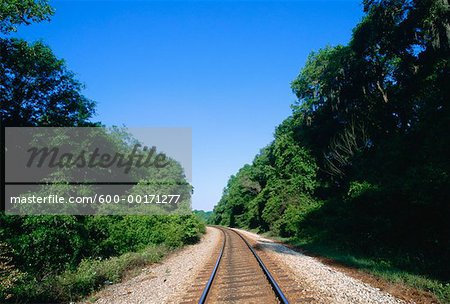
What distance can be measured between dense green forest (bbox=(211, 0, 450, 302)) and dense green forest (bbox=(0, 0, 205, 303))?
10.6 m

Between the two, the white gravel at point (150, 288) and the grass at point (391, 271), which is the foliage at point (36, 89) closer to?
the white gravel at point (150, 288)

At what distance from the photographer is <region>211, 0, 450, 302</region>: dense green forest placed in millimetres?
12874

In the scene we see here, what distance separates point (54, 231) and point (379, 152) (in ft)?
64.9

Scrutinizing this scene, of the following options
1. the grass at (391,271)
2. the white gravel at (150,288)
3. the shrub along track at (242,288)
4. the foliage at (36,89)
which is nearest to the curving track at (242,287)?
the shrub along track at (242,288)

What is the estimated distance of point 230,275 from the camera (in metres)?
10.1

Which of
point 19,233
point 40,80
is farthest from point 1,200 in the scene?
point 40,80

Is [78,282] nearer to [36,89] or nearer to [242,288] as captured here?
[242,288]

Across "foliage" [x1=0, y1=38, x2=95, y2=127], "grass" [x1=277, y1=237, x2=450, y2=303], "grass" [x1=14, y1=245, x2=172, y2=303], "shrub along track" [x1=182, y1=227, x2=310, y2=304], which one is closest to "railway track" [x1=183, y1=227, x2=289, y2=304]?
"shrub along track" [x1=182, y1=227, x2=310, y2=304]

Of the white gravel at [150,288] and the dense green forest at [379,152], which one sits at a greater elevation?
the dense green forest at [379,152]

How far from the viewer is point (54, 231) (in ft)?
38.5

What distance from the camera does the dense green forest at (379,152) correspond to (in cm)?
1287

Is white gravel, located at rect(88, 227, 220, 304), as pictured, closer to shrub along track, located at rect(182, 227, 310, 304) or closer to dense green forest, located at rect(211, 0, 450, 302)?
shrub along track, located at rect(182, 227, 310, 304)

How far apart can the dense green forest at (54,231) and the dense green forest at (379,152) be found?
417 inches

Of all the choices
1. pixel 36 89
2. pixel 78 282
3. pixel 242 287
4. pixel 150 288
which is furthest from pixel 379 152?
pixel 36 89
